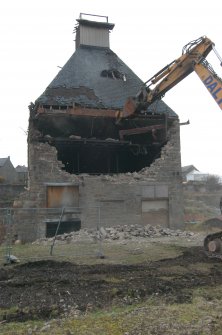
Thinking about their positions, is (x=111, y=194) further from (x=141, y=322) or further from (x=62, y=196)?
(x=141, y=322)

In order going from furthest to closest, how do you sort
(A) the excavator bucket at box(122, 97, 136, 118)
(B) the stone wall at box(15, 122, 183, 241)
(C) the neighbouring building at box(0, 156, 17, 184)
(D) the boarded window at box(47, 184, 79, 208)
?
1. (C) the neighbouring building at box(0, 156, 17, 184)
2. (D) the boarded window at box(47, 184, 79, 208)
3. (B) the stone wall at box(15, 122, 183, 241)
4. (A) the excavator bucket at box(122, 97, 136, 118)

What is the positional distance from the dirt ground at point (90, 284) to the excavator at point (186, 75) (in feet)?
5.01

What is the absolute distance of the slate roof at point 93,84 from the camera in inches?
857

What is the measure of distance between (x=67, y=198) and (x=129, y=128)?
572cm

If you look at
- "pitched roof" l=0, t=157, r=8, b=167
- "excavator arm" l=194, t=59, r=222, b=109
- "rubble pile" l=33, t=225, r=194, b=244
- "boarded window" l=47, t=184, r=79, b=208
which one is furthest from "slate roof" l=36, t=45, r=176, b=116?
"pitched roof" l=0, t=157, r=8, b=167

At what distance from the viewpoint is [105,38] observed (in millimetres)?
28297

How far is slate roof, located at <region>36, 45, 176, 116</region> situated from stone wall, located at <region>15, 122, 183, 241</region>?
114 inches

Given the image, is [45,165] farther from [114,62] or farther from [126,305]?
[126,305]

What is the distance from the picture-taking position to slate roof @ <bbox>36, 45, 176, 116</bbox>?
21.8 metres

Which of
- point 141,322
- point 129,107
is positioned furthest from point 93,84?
point 141,322

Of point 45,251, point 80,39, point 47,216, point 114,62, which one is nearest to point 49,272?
point 45,251

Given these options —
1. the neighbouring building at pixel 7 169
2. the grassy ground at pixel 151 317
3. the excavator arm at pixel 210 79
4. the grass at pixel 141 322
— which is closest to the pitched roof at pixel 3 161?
the neighbouring building at pixel 7 169

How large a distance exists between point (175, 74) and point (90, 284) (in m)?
11.4

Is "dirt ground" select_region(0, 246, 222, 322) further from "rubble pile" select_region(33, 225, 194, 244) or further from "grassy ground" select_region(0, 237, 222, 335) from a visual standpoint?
"rubble pile" select_region(33, 225, 194, 244)
